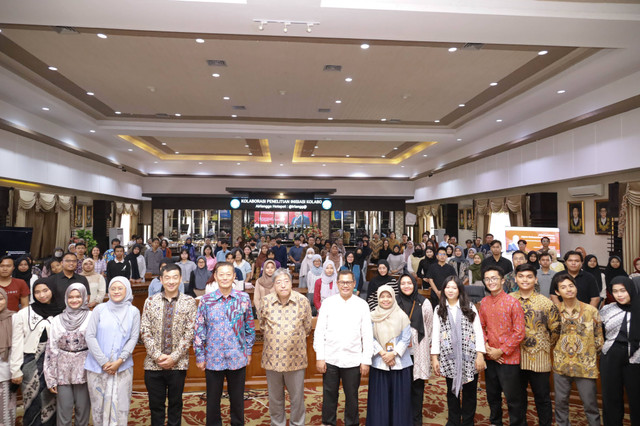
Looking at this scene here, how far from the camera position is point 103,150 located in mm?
12406

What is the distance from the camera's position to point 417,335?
351cm

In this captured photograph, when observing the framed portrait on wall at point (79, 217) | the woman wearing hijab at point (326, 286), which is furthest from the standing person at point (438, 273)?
the framed portrait on wall at point (79, 217)

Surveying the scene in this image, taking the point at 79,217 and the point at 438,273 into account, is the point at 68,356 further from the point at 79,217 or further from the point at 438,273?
the point at 79,217

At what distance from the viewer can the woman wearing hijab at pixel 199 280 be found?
6.48 meters

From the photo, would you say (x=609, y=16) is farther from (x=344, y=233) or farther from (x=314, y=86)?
(x=344, y=233)

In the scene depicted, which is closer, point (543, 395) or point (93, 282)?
point (543, 395)

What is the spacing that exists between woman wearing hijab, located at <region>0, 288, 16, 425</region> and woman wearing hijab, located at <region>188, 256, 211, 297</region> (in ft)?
10.6

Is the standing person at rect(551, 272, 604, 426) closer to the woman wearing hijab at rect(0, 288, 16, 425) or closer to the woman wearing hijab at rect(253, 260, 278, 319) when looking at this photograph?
the woman wearing hijab at rect(253, 260, 278, 319)

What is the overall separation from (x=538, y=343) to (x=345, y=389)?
64.6 inches

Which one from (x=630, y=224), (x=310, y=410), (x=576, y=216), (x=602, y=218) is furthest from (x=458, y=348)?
(x=576, y=216)

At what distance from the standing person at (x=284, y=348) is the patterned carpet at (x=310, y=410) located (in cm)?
45

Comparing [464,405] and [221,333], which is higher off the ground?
[221,333]

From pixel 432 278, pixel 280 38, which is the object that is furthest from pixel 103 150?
pixel 432 278

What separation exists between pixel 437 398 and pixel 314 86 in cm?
553
